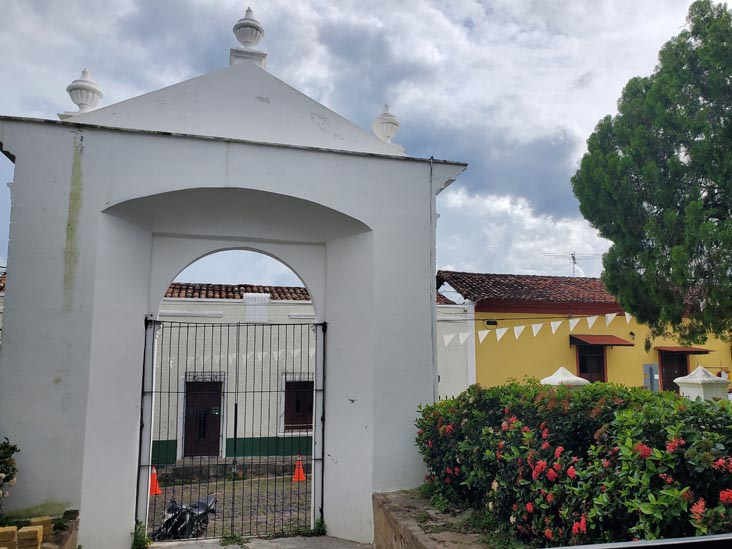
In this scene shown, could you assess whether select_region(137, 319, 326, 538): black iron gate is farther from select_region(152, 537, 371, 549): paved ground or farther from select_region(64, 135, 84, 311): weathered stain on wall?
select_region(64, 135, 84, 311): weathered stain on wall

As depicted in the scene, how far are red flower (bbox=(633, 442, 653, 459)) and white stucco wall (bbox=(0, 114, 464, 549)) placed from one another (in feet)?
8.42

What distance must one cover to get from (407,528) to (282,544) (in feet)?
5.21

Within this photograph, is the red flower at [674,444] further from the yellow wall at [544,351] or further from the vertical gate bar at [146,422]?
the yellow wall at [544,351]

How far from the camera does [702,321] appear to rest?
9750 mm

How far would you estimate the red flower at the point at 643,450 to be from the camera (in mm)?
2664

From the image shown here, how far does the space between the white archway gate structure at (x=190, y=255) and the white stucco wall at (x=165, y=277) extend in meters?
0.01

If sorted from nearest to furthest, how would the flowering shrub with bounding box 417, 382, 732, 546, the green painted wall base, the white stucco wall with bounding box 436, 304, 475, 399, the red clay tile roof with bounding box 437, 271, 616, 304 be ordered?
the flowering shrub with bounding box 417, 382, 732, 546
the green painted wall base
the white stucco wall with bounding box 436, 304, 475, 399
the red clay tile roof with bounding box 437, 271, 616, 304

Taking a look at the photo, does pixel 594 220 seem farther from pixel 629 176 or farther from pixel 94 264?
pixel 94 264

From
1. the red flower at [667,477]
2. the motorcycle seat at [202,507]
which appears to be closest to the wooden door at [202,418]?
the motorcycle seat at [202,507]

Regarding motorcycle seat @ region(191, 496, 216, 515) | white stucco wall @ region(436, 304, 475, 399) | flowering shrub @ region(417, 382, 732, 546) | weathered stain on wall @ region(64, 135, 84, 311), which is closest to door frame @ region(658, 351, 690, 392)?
white stucco wall @ region(436, 304, 475, 399)

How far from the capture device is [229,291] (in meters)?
11.9

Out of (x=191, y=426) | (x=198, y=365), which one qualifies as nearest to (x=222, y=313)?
(x=198, y=365)

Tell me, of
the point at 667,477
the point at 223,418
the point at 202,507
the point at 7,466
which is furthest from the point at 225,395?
the point at 667,477

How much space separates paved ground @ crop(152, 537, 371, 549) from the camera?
4922 millimetres
